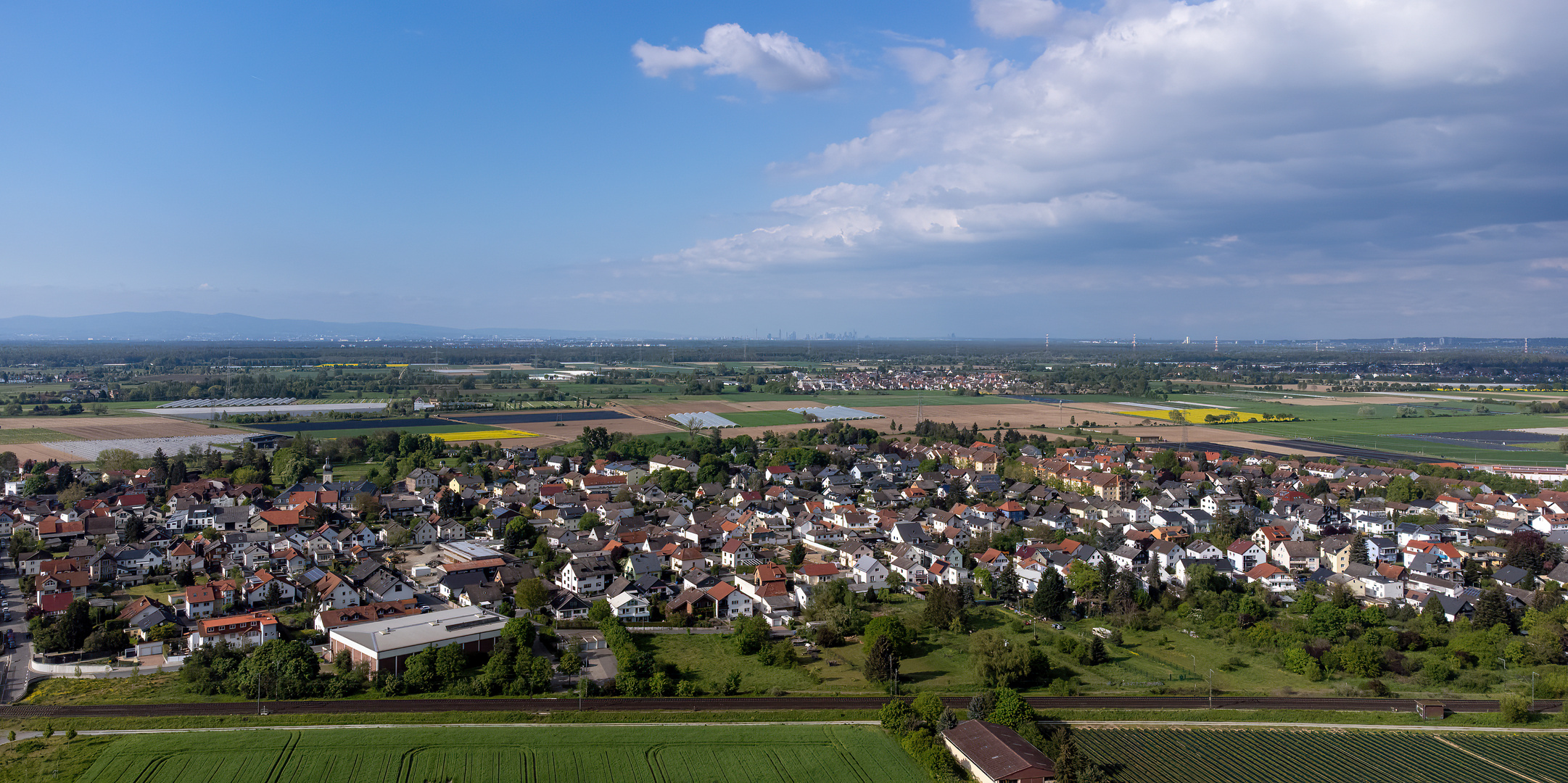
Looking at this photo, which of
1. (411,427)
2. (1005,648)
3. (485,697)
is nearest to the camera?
(485,697)

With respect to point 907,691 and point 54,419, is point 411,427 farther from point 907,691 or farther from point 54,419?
point 907,691

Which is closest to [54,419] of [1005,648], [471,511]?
[471,511]

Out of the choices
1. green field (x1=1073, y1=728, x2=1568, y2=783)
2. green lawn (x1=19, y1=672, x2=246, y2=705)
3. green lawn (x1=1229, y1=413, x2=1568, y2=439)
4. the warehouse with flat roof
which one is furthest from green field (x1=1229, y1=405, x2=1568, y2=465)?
green lawn (x1=19, y1=672, x2=246, y2=705)

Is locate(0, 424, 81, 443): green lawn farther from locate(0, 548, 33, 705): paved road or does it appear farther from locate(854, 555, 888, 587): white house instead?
locate(854, 555, 888, 587): white house

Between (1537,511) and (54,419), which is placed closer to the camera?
(1537,511)

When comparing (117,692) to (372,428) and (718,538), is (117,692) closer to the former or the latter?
(718,538)

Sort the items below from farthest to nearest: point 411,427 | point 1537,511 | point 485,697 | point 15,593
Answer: point 411,427
point 1537,511
point 15,593
point 485,697
